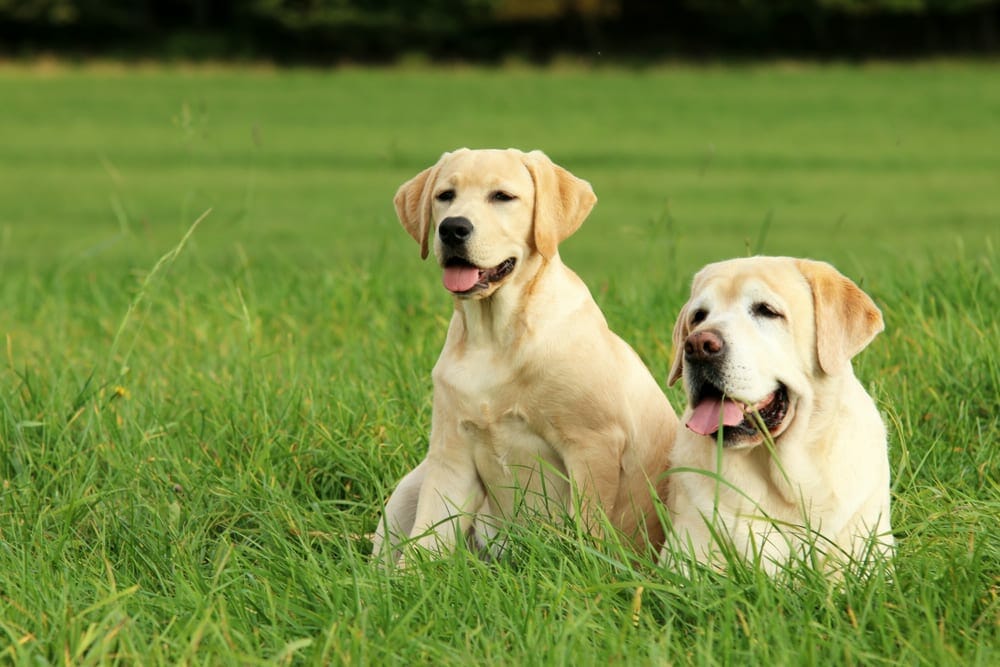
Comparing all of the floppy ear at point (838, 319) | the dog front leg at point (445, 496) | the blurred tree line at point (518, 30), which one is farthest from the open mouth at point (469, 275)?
the blurred tree line at point (518, 30)

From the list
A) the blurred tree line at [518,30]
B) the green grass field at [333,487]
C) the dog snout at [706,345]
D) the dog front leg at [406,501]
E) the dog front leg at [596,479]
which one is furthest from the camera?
the blurred tree line at [518,30]

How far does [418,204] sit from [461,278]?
46cm

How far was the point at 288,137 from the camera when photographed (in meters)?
25.8

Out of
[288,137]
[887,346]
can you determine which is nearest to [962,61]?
[288,137]

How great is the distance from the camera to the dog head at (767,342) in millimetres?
3355

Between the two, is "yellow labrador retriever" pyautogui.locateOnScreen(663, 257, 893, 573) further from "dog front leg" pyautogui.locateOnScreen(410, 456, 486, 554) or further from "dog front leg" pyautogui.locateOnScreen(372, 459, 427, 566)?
"dog front leg" pyautogui.locateOnScreen(372, 459, 427, 566)

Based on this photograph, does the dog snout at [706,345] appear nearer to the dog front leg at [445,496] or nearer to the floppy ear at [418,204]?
the dog front leg at [445,496]

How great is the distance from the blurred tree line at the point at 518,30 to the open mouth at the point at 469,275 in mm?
40274

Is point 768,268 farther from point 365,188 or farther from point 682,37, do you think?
point 682,37

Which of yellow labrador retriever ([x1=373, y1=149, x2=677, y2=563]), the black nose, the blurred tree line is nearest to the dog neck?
yellow labrador retriever ([x1=373, y1=149, x2=677, y2=563])

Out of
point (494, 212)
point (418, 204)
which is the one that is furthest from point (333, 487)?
point (494, 212)

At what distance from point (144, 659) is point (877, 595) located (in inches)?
71.7

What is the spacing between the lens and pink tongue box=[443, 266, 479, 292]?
4020 mm

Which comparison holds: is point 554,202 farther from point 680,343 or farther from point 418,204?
point 680,343
